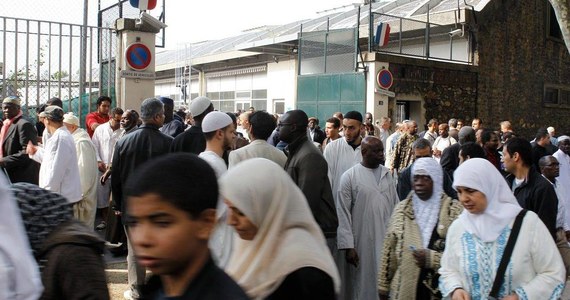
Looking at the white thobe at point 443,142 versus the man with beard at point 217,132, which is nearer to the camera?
the man with beard at point 217,132

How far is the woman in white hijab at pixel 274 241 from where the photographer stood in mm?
2385

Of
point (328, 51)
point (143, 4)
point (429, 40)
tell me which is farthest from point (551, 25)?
point (143, 4)

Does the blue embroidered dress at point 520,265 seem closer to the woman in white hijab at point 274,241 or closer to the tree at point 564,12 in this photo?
the woman in white hijab at point 274,241

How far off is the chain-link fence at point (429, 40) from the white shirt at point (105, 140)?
11.4 m

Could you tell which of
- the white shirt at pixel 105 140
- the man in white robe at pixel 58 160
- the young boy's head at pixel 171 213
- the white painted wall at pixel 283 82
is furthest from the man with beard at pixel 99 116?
the white painted wall at pixel 283 82

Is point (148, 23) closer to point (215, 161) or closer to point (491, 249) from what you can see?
point (215, 161)

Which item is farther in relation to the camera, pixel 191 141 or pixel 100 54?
pixel 100 54

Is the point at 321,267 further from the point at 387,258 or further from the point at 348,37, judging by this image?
the point at 348,37

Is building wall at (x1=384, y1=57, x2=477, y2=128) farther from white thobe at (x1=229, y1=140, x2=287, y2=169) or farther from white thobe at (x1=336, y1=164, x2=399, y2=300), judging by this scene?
white thobe at (x1=229, y1=140, x2=287, y2=169)

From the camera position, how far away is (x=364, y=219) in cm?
559

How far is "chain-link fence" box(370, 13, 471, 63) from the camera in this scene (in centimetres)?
1916

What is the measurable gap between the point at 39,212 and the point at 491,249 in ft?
8.02

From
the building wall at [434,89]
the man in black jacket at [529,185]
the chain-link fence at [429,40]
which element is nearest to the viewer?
the man in black jacket at [529,185]

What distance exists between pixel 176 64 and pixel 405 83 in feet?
44.9
